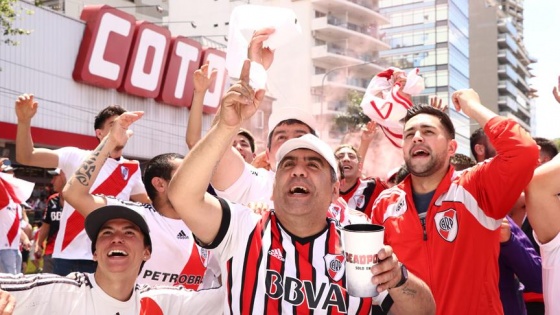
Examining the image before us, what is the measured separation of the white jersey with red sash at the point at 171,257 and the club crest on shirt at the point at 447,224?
5.14ft

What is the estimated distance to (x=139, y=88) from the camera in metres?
21.0

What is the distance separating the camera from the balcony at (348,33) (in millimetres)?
48312

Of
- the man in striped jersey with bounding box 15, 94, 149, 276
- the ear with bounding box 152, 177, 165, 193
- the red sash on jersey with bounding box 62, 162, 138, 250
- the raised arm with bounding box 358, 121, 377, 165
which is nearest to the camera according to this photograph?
the ear with bounding box 152, 177, 165, 193

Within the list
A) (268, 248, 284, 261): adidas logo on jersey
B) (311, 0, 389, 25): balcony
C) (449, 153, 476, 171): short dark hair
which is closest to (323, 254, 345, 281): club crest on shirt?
(268, 248, 284, 261): adidas logo on jersey

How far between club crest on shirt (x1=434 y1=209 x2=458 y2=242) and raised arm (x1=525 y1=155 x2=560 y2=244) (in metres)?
0.41

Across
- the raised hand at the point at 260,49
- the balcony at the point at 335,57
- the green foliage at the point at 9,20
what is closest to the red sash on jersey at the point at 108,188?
the raised hand at the point at 260,49

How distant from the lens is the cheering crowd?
2404mm

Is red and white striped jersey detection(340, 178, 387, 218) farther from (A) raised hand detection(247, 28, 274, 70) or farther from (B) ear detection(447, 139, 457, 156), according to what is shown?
(A) raised hand detection(247, 28, 274, 70)

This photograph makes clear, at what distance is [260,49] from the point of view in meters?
3.34

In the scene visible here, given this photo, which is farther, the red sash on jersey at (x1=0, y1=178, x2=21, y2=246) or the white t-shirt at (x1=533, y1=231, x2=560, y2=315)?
the red sash on jersey at (x1=0, y1=178, x2=21, y2=246)

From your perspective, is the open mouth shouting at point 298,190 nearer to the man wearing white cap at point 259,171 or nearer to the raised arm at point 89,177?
the man wearing white cap at point 259,171

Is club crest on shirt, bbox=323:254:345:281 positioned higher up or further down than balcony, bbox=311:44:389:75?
further down

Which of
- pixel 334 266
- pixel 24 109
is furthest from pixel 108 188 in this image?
pixel 334 266

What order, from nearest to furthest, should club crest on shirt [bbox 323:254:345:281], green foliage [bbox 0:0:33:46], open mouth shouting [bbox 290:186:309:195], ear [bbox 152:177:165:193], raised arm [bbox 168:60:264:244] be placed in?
raised arm [bbox 168:60:264:244] < club crest on shirt [bbox 323:254:345:281] < open mouth shouting [bbox 290:186:309:195] < ear [bbox 152:177:165:193] < green foliage [bbox 0:0:33:46]
